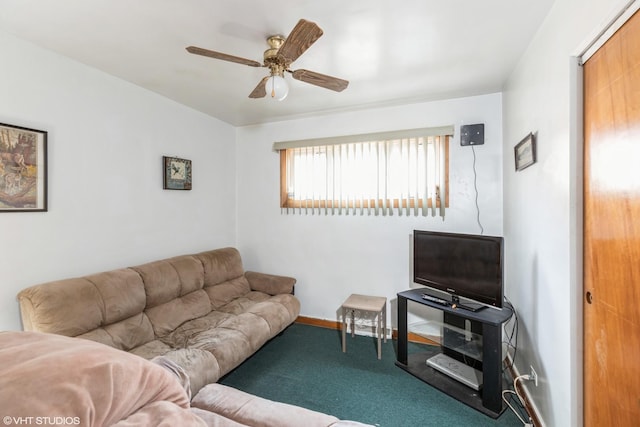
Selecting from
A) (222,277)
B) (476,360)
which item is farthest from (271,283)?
(476,360)

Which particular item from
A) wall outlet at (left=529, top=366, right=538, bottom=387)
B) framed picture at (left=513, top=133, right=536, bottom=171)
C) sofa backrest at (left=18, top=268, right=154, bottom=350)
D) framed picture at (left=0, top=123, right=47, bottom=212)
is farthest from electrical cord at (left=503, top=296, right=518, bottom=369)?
framed picture at (left=0, top=123, right=47, bottom=212)

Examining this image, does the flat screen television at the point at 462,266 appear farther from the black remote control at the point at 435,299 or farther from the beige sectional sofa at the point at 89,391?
the beige sectional sofa at the point at 89,391

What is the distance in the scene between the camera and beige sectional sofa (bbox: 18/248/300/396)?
1852 millimetres

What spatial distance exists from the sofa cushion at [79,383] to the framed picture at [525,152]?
2.29 meters

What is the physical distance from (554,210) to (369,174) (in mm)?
1862

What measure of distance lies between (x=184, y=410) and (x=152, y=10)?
6.49 feet

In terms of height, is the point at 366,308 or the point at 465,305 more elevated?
the point at 465,305

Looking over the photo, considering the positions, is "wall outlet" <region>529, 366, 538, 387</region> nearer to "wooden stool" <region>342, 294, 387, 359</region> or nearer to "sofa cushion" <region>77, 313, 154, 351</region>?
"wooden stool" <region>342, 294, 387, 359</region>

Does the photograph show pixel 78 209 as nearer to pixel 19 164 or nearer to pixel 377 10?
pixel 19 164

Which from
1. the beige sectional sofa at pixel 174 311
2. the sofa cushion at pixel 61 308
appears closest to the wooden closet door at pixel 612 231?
the beige sectional sofa at pixel 174 311

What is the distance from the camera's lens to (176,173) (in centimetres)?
306

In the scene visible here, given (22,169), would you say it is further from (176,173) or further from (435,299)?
(435,299)

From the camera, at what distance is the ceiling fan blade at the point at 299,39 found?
4.50 feet

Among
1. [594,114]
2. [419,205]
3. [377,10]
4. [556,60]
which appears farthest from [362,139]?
[594,114]
